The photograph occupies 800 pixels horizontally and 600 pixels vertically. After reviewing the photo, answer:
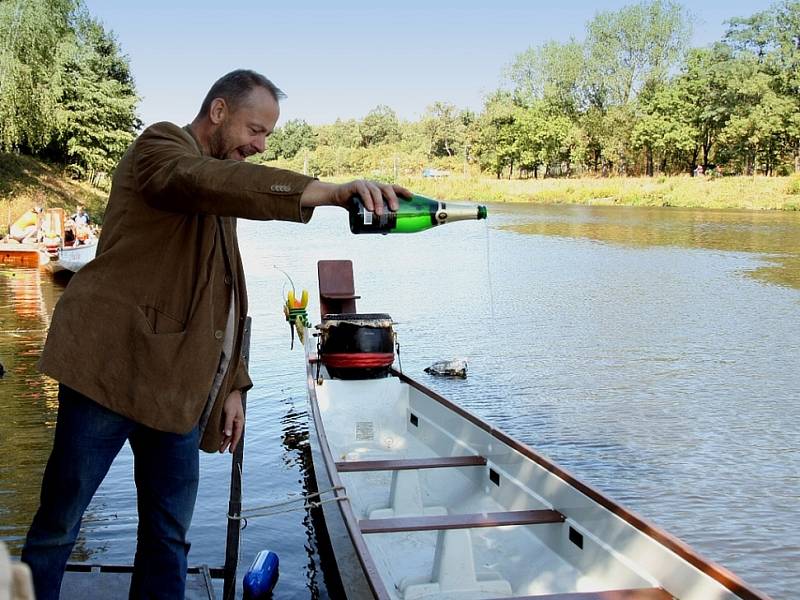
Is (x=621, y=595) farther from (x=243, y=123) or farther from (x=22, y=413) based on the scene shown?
(x=22, y=413)

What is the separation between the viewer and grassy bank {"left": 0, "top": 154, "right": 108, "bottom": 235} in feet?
105

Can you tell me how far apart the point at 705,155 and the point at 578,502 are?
63.6m

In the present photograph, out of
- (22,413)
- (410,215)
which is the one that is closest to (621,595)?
(410,215)

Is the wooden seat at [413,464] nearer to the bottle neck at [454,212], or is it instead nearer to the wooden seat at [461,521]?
the wooden seat at [461,521]

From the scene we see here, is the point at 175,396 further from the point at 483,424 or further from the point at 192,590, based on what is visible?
the point at 483,424

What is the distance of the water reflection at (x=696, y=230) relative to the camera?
2518 centimetres

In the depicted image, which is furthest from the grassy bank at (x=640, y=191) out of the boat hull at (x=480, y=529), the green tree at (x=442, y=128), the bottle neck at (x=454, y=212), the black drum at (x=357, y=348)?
the bottle neck at (x=454, y=212)

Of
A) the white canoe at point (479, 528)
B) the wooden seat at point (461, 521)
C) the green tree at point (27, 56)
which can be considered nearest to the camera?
the white canoe at point (479, 528)

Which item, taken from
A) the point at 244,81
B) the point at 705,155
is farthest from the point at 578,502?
the point at 705,155

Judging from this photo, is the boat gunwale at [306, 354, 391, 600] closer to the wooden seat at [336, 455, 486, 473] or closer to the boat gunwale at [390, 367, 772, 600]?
the wooden seat at [336, 455, 486, 473]

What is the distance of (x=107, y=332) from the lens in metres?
2.48

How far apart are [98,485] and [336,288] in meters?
7.69

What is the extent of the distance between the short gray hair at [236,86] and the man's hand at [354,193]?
48cm

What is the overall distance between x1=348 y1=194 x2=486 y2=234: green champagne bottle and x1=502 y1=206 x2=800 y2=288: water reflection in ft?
63.4
